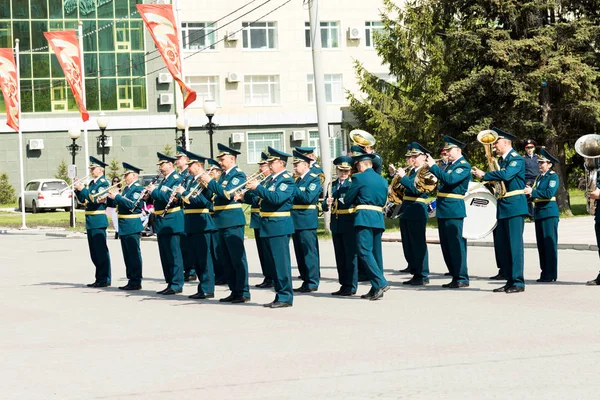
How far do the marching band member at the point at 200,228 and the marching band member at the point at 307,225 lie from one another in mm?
1243

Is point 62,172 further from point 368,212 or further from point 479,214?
point 368,212

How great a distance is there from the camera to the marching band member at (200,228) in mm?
14938

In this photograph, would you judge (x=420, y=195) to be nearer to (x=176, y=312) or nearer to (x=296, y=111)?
(x=176, y=312)

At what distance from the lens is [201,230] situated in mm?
15086

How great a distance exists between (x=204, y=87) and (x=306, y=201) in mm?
45998

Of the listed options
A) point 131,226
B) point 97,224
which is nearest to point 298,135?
point 97,224

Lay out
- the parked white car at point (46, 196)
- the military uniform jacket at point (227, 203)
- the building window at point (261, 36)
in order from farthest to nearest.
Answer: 1. the building window at point (261, 36)
2. the parked white car at point (46, 196)
3. the military uniform jacket at point (227, 203)

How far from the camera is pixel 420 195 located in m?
16.3

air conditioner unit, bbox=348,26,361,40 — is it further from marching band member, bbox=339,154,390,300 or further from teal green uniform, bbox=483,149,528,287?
marching band member, bbox=339,154,390,300

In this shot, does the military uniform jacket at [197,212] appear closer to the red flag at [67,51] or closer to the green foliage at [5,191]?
the red flag at [67,51]

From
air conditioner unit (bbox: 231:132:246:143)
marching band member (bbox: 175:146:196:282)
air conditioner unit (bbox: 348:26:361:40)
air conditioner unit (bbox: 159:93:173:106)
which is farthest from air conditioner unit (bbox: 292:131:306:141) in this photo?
marching band member (bbox: 175:146:196:282)

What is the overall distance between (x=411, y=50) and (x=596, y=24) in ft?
35.6

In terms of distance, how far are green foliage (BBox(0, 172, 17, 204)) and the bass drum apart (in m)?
45.1

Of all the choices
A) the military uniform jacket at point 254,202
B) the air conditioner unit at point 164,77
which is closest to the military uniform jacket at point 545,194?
the military uniform jacket at point 254,202
